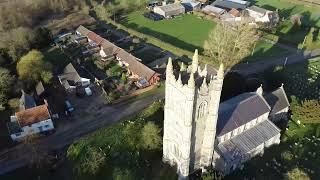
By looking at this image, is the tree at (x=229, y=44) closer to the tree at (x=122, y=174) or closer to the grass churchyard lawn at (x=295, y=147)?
the grass churchyard lawn at (x=295, y=147)

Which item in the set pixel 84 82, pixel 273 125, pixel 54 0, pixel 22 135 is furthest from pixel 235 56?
pixel 54 0

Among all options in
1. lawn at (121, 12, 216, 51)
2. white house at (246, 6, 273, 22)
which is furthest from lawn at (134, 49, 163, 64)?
white house at (246, 6, 273, 22)

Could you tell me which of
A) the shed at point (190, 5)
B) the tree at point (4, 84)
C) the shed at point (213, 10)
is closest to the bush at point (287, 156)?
the tree at point (4, 84)

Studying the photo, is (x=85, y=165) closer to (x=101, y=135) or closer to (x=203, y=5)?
(x=101, y=135)

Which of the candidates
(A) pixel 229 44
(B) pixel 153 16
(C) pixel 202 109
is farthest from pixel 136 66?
(C) pixel 202 109

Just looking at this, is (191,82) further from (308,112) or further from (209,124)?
(308,112)

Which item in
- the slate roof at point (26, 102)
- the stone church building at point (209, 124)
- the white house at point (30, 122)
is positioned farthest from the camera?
the slate roof at point (26, 102)
